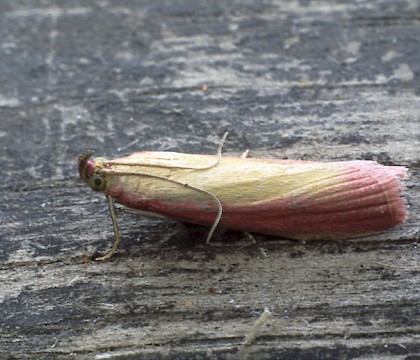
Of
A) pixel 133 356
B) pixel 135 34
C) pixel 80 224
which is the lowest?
pixel 133 356

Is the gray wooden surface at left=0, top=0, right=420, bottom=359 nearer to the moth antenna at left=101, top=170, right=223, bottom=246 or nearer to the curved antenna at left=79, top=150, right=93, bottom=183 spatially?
the moth antenna at left=101, top=170, right=223, bottom=246

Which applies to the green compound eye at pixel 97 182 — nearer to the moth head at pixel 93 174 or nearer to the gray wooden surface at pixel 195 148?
the moth head at pixel 93 174

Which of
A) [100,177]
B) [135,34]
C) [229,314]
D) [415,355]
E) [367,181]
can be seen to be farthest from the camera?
[135,34]

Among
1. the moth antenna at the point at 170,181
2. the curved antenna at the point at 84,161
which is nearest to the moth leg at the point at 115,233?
the moth antenna at the point at 170,181

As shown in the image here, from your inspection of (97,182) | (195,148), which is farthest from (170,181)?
(195,148)

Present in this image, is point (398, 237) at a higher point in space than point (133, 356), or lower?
higher

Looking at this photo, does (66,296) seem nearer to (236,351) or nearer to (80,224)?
(80,224)

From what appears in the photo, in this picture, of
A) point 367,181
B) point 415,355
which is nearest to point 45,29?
point 367,181
